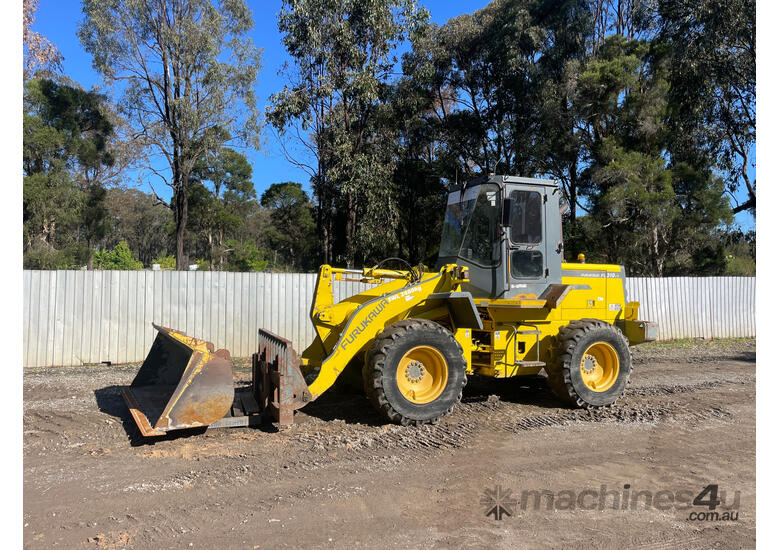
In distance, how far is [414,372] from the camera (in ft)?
20.5

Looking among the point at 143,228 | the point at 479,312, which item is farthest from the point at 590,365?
the point at 143,228

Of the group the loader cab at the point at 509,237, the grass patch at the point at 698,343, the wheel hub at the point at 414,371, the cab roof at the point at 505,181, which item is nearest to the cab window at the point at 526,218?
the loader cab at the point at 509,237

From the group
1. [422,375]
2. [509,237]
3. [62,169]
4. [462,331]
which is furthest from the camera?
[62,169]

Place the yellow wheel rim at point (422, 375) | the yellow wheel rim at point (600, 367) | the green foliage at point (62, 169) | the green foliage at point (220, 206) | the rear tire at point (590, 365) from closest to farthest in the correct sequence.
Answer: the yellow wheel rim at point (422, 375) < the rear tire at point (590, 365) < the yellow wheel rim at point (600, 367) < the green foliage at point (62, 169) < the green foliage at point (220, 206)

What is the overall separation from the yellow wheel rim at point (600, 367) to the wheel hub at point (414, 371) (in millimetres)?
2341

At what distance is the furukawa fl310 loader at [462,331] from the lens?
6016 mm

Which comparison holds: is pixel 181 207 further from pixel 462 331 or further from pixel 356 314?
pixel 462 331

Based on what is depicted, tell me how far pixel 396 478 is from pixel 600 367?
3828mm

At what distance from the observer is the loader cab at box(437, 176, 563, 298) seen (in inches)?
274

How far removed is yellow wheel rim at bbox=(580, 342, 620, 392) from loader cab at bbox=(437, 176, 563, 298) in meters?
1.06

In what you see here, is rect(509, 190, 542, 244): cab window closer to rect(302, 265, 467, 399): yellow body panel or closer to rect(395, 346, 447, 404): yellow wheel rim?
rect(302, 265, 467, 399): yellow body panel

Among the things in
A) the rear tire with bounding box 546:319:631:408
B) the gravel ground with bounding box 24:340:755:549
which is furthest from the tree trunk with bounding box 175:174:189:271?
the rear tire with bounding box 546:319:631:408

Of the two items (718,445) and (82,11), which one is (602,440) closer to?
(718,445)

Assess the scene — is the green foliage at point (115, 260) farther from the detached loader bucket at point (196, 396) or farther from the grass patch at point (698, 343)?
the detached loader bucket at point (196, 396)
